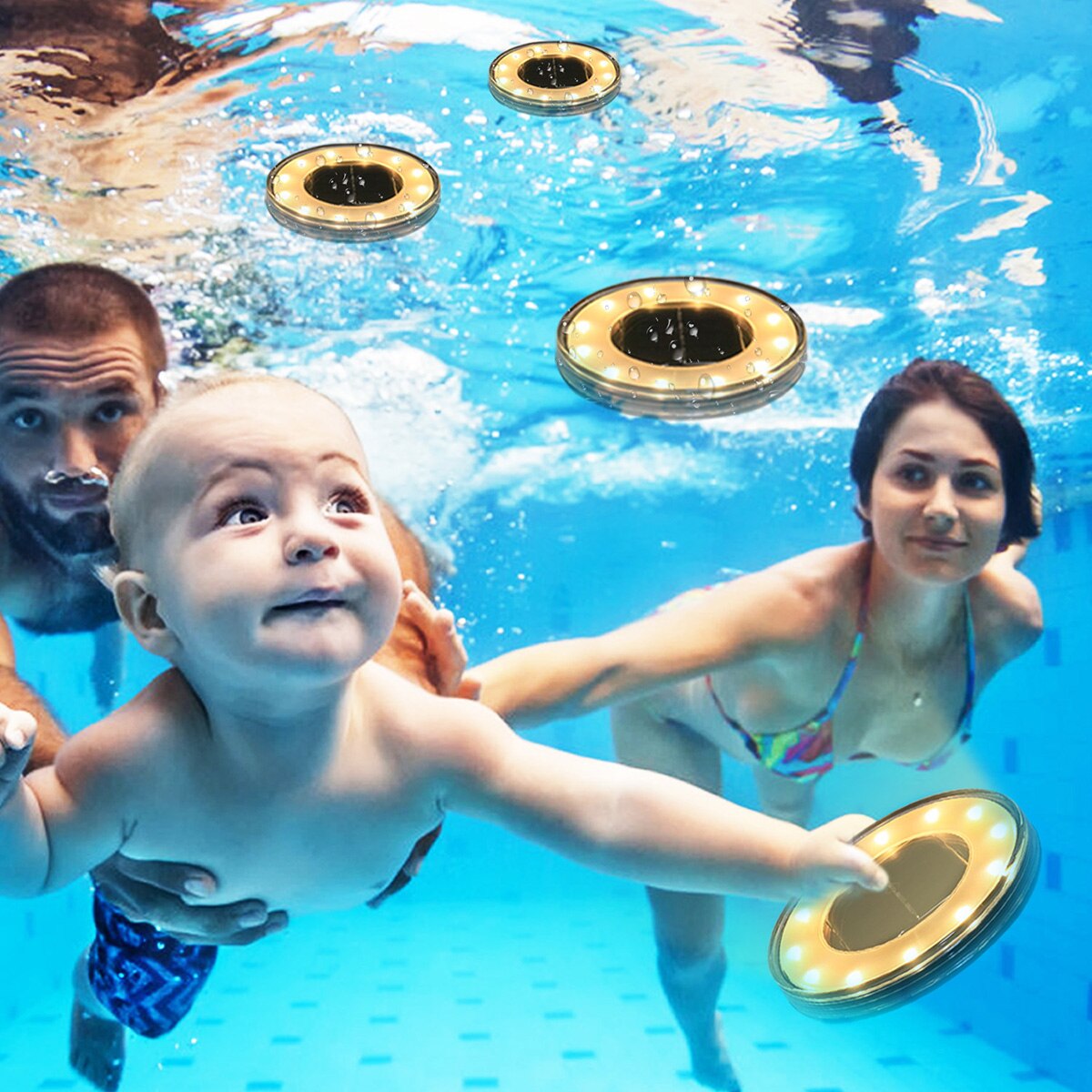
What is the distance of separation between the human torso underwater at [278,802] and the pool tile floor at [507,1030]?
1.05 metres

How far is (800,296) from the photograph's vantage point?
3.34 m

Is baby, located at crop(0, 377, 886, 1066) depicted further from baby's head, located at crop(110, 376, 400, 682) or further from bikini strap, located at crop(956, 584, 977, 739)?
bikini strap, located at crop(956, 584, 977, 739)

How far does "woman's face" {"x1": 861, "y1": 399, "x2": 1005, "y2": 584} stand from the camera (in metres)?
2.35

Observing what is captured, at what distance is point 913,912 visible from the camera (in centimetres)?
198

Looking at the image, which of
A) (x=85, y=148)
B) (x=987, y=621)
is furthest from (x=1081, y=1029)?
(x=85, y=148)

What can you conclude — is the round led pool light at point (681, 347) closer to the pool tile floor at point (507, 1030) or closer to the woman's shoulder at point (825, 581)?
the woman's shoulder at point (825, 581)

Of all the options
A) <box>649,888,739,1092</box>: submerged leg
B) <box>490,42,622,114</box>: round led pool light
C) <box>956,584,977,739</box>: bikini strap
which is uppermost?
<box>490,42,622,114</box>: round led pool light

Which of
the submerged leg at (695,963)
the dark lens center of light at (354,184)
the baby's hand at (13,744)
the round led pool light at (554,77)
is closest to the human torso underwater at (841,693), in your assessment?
the submerged leg at (695,963)

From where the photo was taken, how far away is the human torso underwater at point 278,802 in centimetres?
164

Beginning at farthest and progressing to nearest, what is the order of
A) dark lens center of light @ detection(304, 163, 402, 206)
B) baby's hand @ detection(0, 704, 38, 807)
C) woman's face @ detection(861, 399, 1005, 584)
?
1. dark lens center of light @ detection(304, 163, 402, 206)
2. woman's face @ detection(861, 399, 1005, 584)
3. baby's hand @ detection(0, 704, 38, 807)

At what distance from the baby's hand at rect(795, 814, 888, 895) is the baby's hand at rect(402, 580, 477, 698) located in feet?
2.00

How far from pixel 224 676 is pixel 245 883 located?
395 mm

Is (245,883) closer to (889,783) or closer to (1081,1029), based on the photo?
(889,783)

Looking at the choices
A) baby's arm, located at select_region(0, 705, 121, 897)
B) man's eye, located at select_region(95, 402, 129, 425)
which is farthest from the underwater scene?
baby's arm, located at select_region(0, 705, 121, 897)
